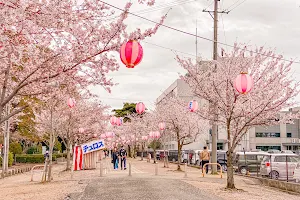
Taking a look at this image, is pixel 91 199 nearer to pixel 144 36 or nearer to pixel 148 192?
pixel 148 192

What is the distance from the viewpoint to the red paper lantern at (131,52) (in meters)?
9.27

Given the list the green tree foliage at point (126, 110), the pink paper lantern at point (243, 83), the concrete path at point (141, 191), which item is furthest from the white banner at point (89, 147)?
the green tree foliage at point (126, 110)

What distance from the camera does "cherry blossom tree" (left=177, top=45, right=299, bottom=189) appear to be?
16.3m

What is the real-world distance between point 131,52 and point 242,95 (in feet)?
30.6

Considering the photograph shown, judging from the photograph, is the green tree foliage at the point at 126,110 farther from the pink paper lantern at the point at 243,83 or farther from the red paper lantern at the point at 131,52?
the red paper lantern at the point at 131,52

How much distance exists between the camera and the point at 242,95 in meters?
17.2

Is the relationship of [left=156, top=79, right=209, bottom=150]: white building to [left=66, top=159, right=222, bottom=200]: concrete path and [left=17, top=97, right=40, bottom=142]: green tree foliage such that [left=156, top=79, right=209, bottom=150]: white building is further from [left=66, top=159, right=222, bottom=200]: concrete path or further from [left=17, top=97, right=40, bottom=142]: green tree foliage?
[left=66, top=159, right=222, bottom=200]: concrete path

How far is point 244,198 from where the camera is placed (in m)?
13.9

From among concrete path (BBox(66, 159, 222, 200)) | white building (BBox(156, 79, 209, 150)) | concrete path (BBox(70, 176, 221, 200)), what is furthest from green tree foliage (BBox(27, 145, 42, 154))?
concrete path (BBox(66, 159, 222, 200))

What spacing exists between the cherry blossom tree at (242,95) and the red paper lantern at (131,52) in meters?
8.02

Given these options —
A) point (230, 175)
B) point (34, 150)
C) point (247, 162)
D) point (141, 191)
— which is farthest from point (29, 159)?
point (230, 175)

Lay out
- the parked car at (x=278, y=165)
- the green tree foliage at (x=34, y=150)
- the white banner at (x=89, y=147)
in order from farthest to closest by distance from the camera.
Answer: the green tree foliage at (x=34, y=150) → the white banner at (x=89, y=147) → the parked car at (x=278, y=165)

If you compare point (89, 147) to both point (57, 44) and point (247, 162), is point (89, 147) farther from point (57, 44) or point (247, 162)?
point (57, 44)

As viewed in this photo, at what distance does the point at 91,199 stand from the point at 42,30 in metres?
6.56
